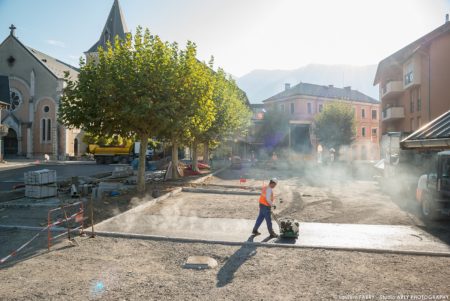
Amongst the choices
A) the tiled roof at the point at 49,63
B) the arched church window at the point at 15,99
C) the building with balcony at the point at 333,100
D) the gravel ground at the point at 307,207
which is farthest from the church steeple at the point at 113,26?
the gravel ground at the point at 307,207

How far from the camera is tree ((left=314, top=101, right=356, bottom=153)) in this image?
45938mm

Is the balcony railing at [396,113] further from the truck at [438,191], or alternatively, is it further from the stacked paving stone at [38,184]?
the stacked paving stone at [38,184]

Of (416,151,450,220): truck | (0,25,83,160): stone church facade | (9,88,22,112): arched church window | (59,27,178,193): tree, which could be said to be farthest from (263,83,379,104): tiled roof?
(416,151,450,220): truck

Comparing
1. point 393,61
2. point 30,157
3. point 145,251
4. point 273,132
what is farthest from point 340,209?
point 30,157

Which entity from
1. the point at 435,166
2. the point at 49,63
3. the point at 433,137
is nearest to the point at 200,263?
the point at 433,137

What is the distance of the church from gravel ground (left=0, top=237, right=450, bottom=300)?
4422 centimetres

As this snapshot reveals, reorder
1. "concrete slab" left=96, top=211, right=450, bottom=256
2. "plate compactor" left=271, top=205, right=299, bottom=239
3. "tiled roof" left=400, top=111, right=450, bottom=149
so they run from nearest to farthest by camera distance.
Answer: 1. "tiled roof" left=400, top=111, right=450, bottom=149
2. "concrete slab" left=96, top=211, right=450, bottom=256
3. "plate compactor" left=271, top=205, right=299, bottom=239

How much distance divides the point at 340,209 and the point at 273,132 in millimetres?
40429

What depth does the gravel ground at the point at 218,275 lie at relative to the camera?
209 inches

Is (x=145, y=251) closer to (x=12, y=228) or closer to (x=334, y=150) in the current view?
(x=12, y=228)

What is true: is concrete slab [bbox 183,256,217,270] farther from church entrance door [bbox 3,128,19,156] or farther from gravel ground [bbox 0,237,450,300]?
church entrance door [bbox 3,128,19,156]

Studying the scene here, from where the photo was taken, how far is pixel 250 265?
259 inches

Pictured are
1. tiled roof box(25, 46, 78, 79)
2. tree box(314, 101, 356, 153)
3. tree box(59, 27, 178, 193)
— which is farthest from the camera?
tiled roof box(25, 46, 78, 79)

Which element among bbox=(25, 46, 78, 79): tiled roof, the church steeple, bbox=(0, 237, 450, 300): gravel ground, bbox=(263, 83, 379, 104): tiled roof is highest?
the church steeple
